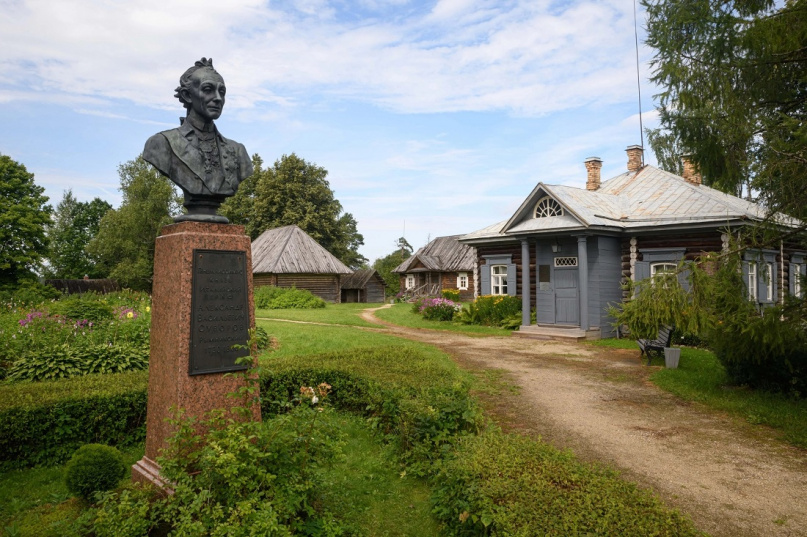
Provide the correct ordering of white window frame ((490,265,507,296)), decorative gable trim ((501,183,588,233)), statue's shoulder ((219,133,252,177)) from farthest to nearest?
white window frame ((490,265,507,296))
decorative gable trim ((501,183,588,233))
statue's shoulder ((219,133,252,177))

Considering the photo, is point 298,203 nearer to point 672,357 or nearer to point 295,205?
point 295,205

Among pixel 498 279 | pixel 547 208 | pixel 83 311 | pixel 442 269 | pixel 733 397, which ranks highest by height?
pixel 547 208

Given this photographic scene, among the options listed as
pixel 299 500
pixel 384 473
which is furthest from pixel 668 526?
pixel 384 473

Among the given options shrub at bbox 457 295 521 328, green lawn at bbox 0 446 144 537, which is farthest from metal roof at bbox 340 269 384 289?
green lawn at bbox 0 446 144 537

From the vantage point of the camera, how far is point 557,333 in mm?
17609

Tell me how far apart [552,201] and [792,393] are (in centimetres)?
1072

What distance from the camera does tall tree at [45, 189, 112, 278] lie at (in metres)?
52.8

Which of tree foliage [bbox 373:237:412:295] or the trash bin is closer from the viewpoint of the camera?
the trash bin

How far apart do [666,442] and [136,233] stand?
43.7 metres

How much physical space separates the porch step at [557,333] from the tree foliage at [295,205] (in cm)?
2731

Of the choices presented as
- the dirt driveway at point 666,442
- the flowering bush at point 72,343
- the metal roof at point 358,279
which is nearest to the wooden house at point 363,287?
the metal roof at point 358,279

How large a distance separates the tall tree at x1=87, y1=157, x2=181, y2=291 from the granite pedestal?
39.4 metres

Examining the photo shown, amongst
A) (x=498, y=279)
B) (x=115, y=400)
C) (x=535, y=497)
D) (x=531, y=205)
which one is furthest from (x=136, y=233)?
(x=535, y=497)

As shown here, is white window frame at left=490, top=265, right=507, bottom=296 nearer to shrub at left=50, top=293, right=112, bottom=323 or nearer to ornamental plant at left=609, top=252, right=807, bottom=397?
ornamental plant at left=609, top=252, right=807, bottom=397
